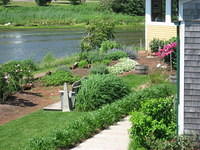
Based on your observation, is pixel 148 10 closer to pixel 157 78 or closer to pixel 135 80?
pixel 135 80

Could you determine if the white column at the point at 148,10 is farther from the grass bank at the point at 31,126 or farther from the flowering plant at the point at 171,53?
the grass bank at the point at 31,126

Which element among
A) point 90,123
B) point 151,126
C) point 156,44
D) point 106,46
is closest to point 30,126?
point 90,123

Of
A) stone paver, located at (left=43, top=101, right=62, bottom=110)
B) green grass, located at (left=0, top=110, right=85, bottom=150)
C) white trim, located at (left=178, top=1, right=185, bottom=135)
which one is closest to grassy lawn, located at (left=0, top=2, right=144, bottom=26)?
stone paver, located at (left=43, top=101, right=62, bottom=110)

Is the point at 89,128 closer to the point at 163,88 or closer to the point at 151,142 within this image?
the point at 151,142

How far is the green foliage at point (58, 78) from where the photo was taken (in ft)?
63.8

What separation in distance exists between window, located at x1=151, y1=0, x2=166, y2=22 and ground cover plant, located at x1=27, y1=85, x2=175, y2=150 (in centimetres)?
991

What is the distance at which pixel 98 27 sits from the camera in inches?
1059

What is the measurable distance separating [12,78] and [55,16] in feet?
173

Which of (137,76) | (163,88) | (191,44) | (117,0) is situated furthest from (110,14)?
(191,44)

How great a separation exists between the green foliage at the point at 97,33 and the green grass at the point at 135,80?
20.0 ft

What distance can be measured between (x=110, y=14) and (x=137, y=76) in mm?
48343

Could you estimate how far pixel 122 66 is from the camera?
21.8 meters

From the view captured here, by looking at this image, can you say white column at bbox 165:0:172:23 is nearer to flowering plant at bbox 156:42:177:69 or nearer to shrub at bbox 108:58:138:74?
shrub at bbox 108:58:138:74

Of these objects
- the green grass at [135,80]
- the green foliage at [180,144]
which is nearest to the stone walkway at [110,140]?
the green foliage at [180,144]
